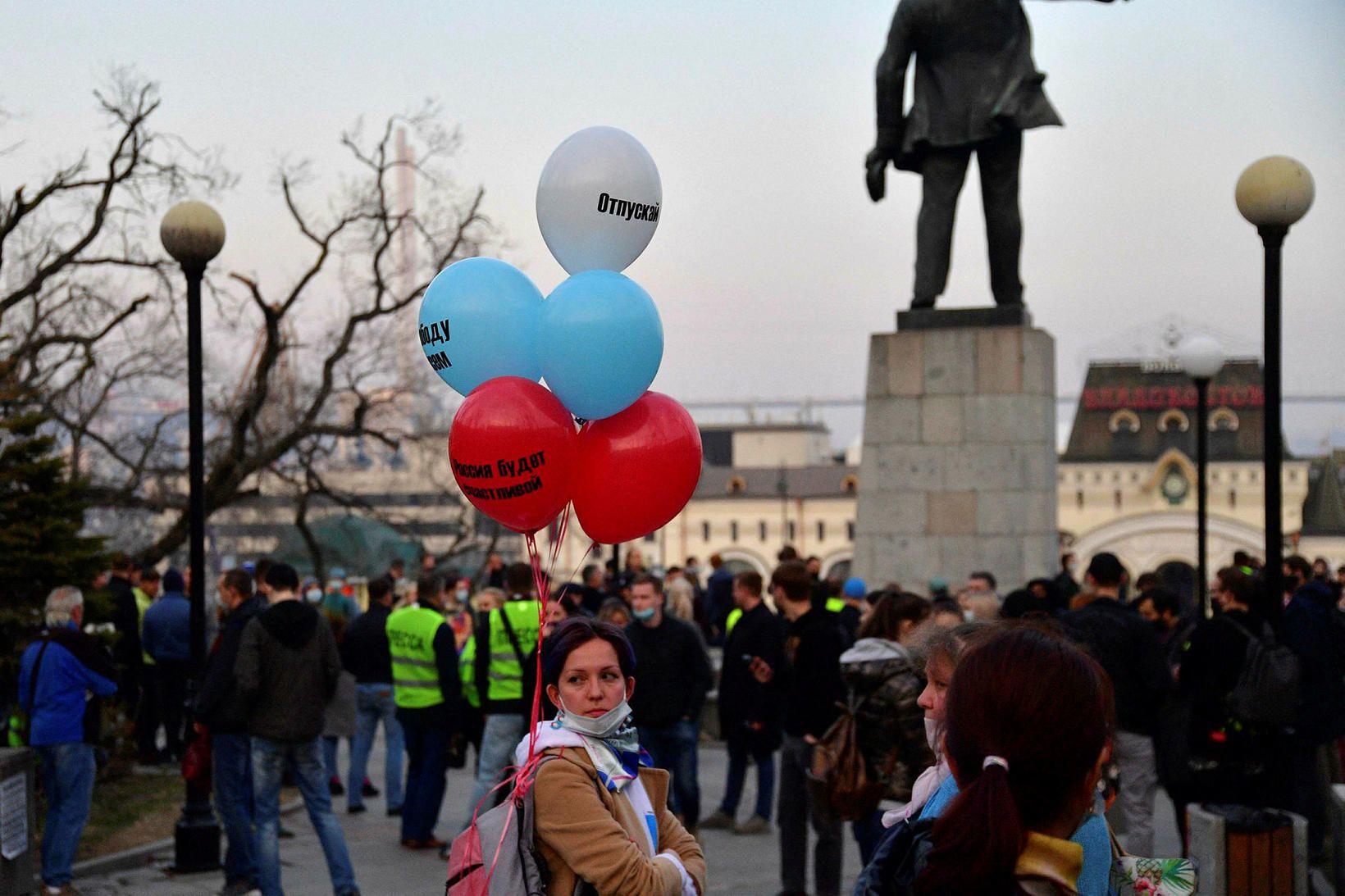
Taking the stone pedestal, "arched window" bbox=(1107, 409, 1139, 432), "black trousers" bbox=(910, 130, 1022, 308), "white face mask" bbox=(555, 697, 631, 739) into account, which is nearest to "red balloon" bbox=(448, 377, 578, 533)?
"white face mask" bbox=(555, 697, 631, 739)

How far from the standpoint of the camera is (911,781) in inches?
260

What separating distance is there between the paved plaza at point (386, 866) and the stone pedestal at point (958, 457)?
2657mm

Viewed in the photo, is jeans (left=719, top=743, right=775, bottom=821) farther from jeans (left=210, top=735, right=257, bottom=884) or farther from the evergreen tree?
the evergreen tree

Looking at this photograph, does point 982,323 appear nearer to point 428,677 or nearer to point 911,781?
point 428,677

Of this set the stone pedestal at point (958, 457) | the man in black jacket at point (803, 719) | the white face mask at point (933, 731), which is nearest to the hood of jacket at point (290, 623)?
the man in black jacket at point (803, 719)

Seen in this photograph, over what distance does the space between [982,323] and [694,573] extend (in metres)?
10.5

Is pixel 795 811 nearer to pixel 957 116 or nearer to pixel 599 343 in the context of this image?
pixel 599 343

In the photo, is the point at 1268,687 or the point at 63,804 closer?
the point at 1268,687

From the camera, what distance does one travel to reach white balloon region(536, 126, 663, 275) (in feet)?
16.4

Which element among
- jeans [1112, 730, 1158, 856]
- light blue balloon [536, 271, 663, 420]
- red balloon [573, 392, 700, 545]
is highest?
light blue balloon [536, 271, 663, 420]

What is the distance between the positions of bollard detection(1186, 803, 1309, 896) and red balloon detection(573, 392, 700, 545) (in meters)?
3.49

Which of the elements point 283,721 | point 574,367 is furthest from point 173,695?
point 574,367

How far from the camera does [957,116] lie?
13094 millimetres

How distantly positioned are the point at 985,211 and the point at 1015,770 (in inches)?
445
